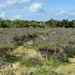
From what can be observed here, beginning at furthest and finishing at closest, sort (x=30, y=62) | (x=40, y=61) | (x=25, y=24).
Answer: (x=25, y=24) < (x=40, y=61) < (x=30, y=62)

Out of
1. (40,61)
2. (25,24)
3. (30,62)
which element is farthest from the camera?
(25,24)

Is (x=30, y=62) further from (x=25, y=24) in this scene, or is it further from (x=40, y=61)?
(x=25, y=24)

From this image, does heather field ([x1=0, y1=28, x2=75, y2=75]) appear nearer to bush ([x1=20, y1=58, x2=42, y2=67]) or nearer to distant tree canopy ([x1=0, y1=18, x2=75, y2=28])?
bush ([x1=20, y1=58, x2=42, y2=67])

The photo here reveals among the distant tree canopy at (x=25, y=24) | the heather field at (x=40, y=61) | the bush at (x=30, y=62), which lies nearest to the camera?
the heather field at (x=40, y=61)

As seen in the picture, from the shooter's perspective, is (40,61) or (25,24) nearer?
(40,61)

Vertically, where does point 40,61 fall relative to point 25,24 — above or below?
below

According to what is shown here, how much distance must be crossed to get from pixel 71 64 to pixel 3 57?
112 inches

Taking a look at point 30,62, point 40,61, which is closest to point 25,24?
point 40,61

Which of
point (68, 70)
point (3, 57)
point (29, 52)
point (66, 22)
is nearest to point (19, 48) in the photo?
point (29, 52)

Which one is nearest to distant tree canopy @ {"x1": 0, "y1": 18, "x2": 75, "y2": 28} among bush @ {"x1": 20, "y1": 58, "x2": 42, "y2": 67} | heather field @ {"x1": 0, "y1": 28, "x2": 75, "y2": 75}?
heather field @ {"x1": 0, "y1": 28, "x2": 75, "y2": 75}

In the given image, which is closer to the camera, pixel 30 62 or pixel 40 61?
pixel 30 62

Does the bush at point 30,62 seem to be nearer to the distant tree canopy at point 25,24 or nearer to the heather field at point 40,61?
the heather field at point 40,61

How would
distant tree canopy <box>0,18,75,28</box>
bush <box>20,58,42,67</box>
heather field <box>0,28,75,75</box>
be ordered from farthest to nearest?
distant tree canopy <box>0,18,75,28</box>, bush <box>20,58,42,67</box>, heather field <box>0,28,75,75</box>

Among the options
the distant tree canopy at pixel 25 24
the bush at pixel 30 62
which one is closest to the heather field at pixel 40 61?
the bush at pixel 30 62
